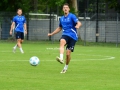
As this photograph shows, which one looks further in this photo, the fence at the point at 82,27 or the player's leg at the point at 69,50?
the fence at the point at 82,27

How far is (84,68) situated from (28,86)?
19.7ft

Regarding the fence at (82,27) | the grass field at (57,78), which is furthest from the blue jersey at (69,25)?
the fence at (82,27)

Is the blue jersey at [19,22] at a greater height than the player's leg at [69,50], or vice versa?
the blue jersey at [19,22]

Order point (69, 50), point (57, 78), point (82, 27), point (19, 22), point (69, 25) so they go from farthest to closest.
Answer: point (82, 27), point (19, 22), point (69, 25), point (69, 50), point (57, 78)

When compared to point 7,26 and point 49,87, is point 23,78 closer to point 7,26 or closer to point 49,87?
point 49,87

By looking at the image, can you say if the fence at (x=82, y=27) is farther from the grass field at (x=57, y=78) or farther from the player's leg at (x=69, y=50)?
the player's leg at (x=69, y=50)

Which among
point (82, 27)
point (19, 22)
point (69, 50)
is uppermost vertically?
point (19, 22)

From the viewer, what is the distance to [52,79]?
46.6 feet

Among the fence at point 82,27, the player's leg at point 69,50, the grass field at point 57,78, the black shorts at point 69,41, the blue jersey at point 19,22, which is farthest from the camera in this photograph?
the fence at point 82,27

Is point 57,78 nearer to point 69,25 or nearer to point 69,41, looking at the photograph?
point 69,41

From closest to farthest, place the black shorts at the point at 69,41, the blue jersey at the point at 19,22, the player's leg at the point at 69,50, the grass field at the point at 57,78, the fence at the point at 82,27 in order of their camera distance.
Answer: the grass field at the point at 57,78, the player's leg at the point at 69,50, the black shorts at the point at 69,41, the blue jersey at the point at 19,22, the fence at the point at 82,27

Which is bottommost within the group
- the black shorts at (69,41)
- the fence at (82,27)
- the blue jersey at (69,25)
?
the fence at (82,27)

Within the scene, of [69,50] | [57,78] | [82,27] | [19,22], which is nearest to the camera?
[57,78]

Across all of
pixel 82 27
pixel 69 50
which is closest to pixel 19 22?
pixel 69 50
